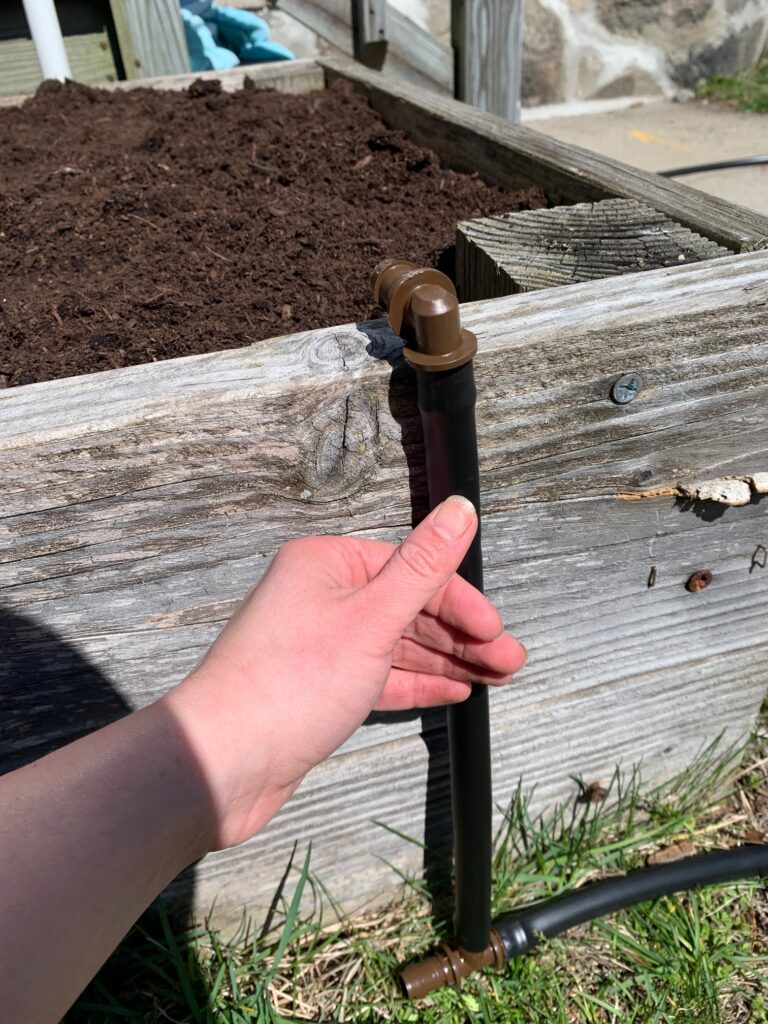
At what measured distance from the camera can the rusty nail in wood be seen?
1397 millimetres

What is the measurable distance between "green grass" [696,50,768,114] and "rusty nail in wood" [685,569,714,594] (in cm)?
760

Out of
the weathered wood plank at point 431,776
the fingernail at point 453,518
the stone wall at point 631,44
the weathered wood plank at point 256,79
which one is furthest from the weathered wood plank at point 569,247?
the stone wall at point 631,44

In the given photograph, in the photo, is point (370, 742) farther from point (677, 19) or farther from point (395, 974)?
point (677, 19)

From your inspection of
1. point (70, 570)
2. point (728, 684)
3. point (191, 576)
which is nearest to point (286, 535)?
point (191, 576)

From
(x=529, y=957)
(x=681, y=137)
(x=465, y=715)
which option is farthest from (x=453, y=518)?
A: (x=681, y=137)

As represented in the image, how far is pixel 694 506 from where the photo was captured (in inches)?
51.1

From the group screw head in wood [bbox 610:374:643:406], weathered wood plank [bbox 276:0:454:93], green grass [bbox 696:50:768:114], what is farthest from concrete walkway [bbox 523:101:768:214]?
screw head in wood [bbox 610:374:643:406]

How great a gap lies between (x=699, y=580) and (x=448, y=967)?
87 centimetres

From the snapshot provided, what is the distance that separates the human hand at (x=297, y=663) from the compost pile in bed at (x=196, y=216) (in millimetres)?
608

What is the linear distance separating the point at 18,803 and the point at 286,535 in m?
0.45

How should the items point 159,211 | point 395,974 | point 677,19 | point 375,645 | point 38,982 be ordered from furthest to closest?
point 677,19, point 159,211, point 395,974, point 375,645, point 38,982

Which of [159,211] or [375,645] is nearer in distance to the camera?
[375,645]

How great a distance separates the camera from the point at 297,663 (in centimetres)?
97

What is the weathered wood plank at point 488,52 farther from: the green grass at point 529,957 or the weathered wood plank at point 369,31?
the green grass at point 529,957
